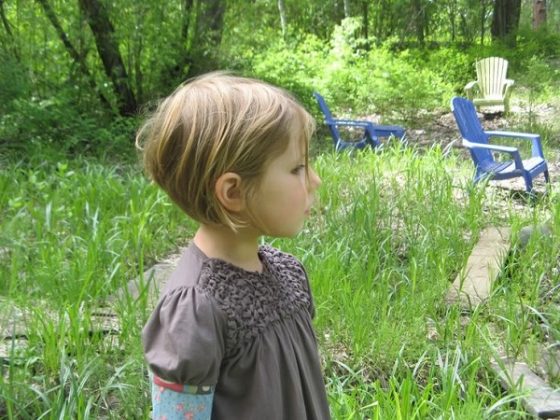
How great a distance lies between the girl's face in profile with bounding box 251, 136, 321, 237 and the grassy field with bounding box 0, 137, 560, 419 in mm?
1004

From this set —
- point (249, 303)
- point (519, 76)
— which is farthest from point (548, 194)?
point (519, 76)

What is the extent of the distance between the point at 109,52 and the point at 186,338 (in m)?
7.37

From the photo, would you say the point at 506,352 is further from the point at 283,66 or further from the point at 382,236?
the point at 283,66

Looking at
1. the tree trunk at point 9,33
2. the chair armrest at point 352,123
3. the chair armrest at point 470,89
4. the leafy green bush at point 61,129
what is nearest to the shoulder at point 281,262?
the leafy green bush at point 61,129

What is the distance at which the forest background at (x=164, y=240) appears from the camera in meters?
2.23

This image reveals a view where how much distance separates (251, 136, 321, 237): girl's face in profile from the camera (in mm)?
1131

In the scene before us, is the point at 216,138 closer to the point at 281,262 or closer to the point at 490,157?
the point at 281,262

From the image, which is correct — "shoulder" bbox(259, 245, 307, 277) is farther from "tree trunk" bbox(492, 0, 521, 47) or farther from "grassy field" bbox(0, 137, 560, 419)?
"tree trunk" bbox(492, 0, 521, 47)

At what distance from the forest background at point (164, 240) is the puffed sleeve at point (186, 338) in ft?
3.12

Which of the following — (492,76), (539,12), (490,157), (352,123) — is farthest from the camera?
(539,12)

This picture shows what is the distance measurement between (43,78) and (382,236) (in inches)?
200

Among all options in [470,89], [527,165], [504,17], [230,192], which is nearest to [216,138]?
[230,192]

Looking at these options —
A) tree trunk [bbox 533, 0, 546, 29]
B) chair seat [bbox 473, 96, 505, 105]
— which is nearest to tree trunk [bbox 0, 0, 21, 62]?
chair seat [bbox 473, 96, 505, 105]

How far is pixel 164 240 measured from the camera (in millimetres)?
3936
